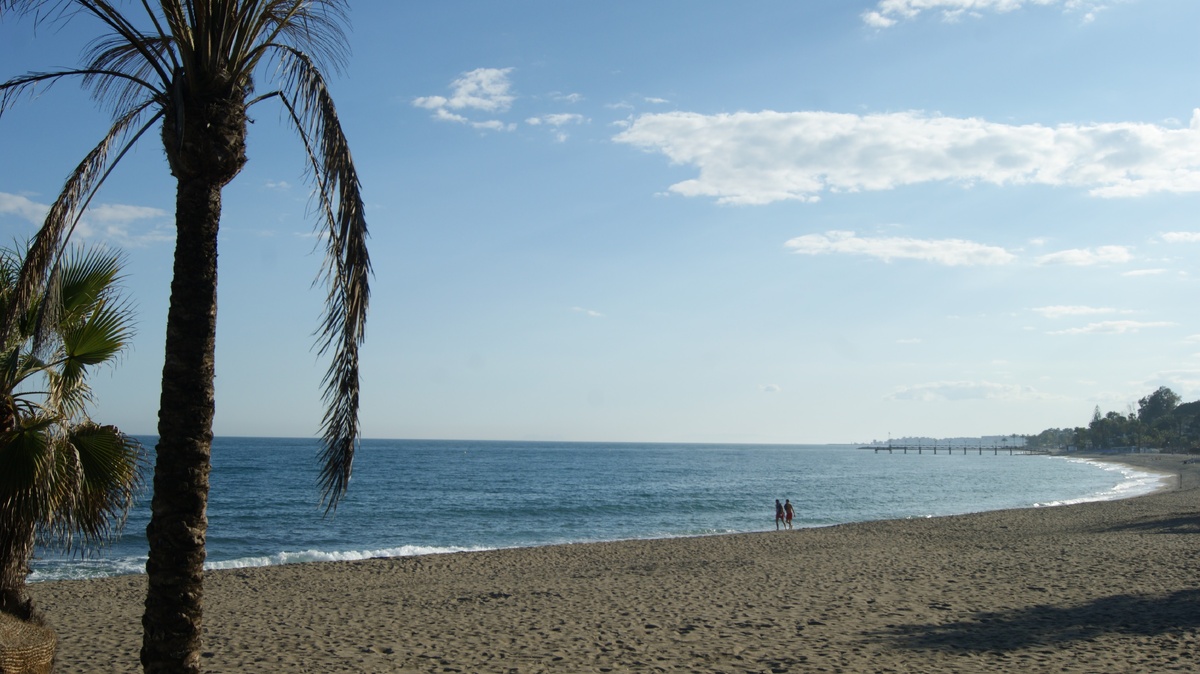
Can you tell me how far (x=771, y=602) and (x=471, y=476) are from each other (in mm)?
64042

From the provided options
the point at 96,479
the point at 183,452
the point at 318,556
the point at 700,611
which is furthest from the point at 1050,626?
the point at 318,556

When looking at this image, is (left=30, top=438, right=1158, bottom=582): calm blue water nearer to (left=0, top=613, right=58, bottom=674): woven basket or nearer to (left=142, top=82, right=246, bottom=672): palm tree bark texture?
(left=0, top=613, right=58, bottom=674): woven basket

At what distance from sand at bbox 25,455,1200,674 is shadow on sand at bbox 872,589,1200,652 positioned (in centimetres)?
4

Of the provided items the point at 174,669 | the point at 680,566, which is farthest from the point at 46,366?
the point at 680,566

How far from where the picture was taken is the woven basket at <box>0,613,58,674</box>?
6.62 m

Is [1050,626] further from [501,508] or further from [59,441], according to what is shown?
[501,508]

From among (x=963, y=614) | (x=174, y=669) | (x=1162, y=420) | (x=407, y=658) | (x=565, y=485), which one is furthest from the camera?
(x=1162, y=420)

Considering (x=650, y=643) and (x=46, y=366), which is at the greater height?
(x=46, y=366)

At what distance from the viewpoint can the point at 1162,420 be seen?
15938 cm

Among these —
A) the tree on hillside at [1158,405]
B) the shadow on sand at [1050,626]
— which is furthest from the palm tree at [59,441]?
the tree on hillside at [1158,405]

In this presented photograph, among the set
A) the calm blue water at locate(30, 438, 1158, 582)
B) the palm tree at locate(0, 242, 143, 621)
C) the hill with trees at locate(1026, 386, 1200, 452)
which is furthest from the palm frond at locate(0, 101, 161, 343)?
the hill with trees at locate(1026, 386, 1200, 452)

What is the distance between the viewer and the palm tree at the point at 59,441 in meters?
6.39

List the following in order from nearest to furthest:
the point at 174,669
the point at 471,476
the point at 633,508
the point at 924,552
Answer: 1. the point at 174,669
2. the point at 924,552
3. the point at 633,508
4. the point at 471,476

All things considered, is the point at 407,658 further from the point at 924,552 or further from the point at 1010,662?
the point at 924,552
